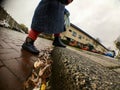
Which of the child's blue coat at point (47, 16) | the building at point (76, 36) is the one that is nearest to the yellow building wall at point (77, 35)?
the building at point (76, 36)

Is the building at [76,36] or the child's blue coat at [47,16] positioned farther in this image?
the building at [76,36]

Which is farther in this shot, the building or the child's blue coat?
the building

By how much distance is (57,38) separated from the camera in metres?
2.27

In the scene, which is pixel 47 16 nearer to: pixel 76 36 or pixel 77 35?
pixel 76 36

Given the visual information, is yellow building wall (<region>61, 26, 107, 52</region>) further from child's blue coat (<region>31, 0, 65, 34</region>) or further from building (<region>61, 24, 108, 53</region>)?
child's blue coat (<region>31, 0, 65, 34</region>)

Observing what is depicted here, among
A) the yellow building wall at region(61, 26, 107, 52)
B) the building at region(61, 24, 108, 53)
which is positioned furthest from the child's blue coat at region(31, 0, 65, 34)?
the yellow building wall at region(61, 26, 107, 52)

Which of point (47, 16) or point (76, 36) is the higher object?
point (76, 36)

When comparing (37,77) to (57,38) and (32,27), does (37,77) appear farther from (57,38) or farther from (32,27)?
(57,38)

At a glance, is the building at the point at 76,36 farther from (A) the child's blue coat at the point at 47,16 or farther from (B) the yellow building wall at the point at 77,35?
(A) the child's blue coat at the point at 47,16

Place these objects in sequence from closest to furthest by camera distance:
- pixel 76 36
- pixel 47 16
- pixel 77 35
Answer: pixel 47 16 → pixel 76 36 → pixel 77 35

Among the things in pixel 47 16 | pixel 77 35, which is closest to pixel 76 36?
pixel 77 35

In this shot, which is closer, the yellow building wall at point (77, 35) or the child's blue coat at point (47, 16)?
the child's blue coat at point (47, 16)

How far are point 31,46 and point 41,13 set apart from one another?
490 millimetres

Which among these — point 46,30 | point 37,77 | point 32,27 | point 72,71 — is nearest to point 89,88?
point 72,71
